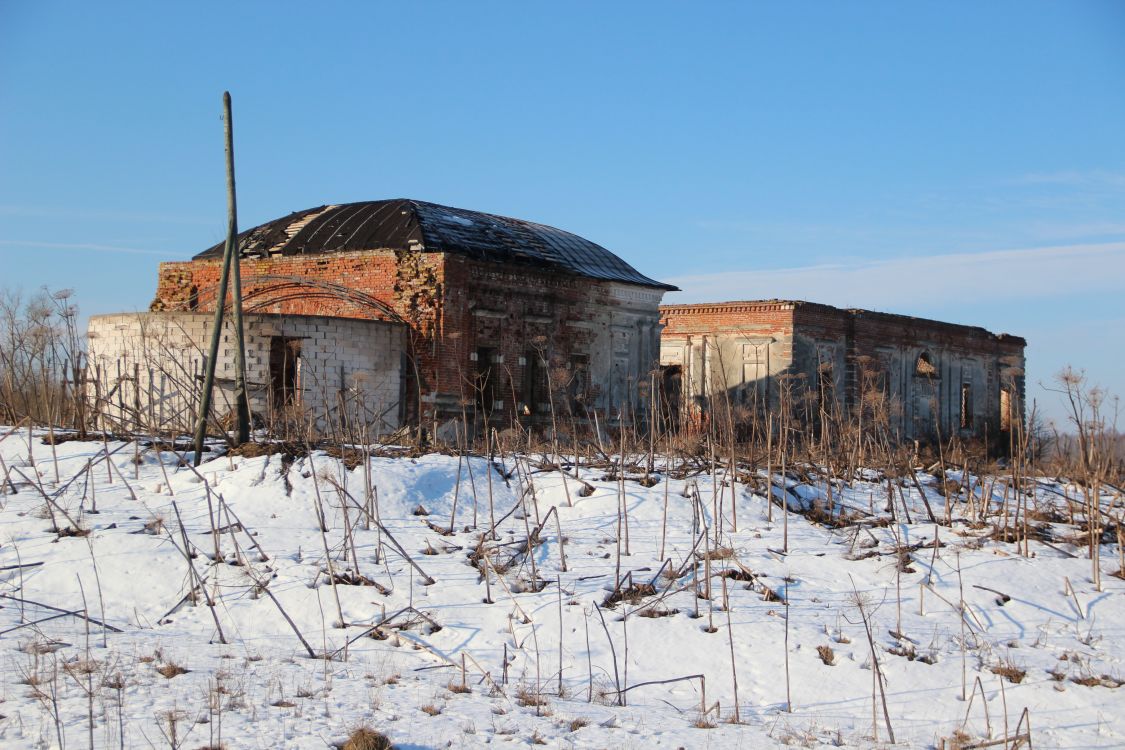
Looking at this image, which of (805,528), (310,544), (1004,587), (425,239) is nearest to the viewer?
(1004,587)

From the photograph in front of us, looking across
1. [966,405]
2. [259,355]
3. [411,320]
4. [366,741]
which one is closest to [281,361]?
[259,355]

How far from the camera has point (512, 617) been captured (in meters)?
6.89

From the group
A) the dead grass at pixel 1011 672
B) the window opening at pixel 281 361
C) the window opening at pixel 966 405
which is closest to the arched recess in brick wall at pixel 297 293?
the window opening at pixel 281 361

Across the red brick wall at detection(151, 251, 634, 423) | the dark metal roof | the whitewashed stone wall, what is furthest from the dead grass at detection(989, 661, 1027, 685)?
the dark metal roof

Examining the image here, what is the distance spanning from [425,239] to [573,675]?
40.5 feet

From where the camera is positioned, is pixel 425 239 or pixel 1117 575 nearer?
pixel 1117 575

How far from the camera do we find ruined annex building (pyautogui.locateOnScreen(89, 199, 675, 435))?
51.2 ft

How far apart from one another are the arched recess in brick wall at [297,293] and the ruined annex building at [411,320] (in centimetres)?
3

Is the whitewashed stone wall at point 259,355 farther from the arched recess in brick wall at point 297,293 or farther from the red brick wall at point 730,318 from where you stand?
the red brick wall at point 730,318

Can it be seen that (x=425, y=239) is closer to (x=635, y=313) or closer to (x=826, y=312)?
(x=635, y=313)

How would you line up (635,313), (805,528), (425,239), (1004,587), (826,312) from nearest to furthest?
(1004,587) → (805,528) → (425,239) → (635,313) → (826,312)

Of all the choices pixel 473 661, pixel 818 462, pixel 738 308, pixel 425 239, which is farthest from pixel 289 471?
pixel 738 308

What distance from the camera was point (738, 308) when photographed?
83.9ft

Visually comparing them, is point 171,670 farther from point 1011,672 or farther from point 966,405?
point 966,405
